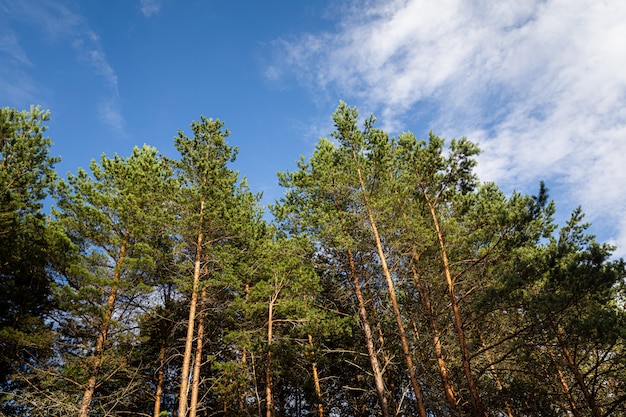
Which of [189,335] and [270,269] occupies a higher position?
[270,269]

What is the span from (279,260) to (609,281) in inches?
393

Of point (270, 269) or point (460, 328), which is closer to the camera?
point (460, 328)

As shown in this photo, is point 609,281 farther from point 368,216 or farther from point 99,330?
point 99,330

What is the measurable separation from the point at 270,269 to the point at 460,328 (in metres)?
7.00

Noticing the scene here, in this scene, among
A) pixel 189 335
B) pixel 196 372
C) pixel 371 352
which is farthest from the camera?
pixel 196 372

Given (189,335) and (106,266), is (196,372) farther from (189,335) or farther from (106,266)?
(106,266)

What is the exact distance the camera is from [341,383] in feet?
62.3

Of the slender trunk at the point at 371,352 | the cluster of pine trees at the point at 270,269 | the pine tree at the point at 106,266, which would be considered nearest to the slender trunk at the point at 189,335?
the cluster of pine trees at the point at 270,269

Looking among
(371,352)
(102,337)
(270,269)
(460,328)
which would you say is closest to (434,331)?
(460,328)

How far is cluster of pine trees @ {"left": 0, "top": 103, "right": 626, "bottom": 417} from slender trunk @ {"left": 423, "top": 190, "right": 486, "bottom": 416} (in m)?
0.09

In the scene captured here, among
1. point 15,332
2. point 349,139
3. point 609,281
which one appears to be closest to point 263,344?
point 15,332

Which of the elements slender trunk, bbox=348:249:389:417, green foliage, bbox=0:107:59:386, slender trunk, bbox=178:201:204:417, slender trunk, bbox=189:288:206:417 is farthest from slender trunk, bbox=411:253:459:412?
green foliage, bbox=0:107:59:386

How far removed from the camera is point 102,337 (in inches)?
427

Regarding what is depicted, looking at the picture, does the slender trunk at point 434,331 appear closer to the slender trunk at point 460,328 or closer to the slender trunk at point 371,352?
the slender trunk at point 460,328
